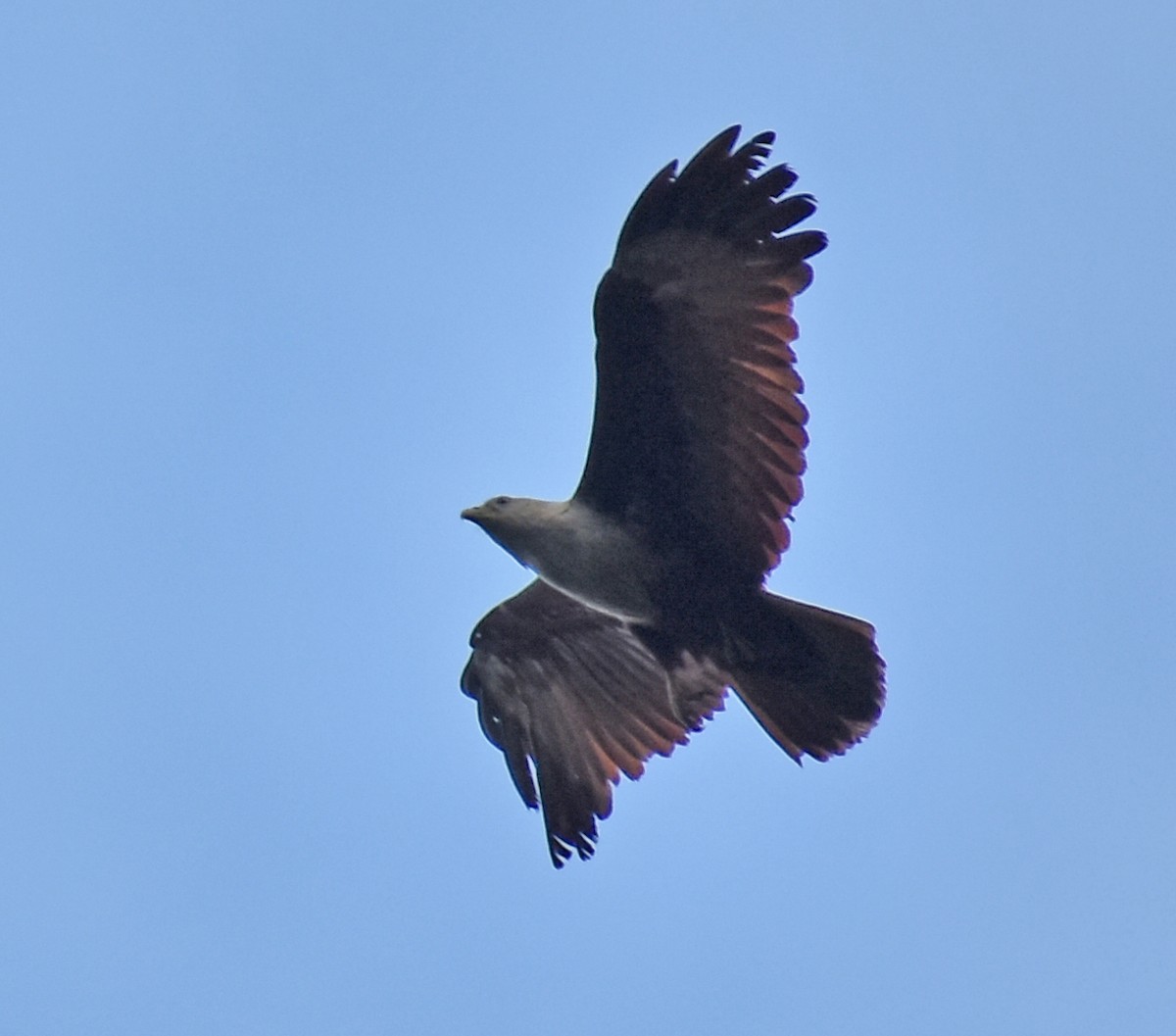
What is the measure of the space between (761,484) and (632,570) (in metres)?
0.85

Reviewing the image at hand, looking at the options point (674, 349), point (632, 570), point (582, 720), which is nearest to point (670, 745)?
point (582, 720)

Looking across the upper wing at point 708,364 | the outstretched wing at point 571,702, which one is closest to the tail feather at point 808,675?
the upper wing at point 708,364

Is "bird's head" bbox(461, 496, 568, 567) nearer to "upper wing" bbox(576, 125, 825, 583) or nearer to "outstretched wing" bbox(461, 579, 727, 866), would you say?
"upper wing" bbox(576, 125, 825, 583)

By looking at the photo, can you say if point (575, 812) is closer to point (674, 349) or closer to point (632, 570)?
point (632, 570)

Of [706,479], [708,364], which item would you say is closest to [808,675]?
[706,479]

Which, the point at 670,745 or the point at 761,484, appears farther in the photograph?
the point at 670,745

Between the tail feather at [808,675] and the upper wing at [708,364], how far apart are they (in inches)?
12.6

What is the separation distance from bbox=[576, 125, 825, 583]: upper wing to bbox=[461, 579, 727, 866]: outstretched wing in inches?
43.4

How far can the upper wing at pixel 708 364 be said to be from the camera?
11.2 m

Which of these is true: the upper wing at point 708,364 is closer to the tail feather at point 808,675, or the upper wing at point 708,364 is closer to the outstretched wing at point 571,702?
the tail feather at point 808,675

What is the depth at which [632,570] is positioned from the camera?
38.9 ft

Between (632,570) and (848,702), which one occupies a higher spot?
(632,570)

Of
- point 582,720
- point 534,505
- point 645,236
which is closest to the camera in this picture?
point 645,236

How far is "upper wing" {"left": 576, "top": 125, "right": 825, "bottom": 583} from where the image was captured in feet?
36.8
